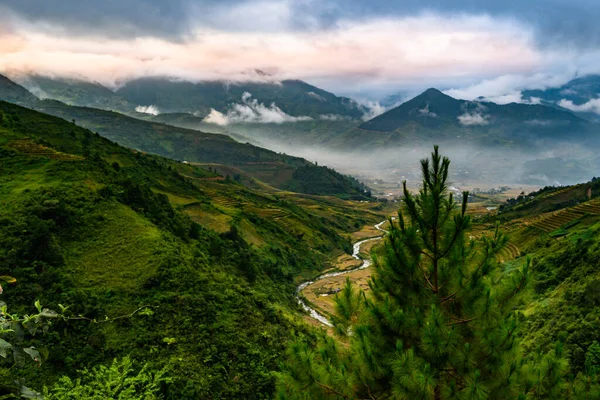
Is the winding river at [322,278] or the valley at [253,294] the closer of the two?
the valley at [253,294]

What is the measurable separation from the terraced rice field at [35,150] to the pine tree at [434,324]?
44467mm

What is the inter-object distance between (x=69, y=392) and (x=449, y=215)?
1769 centimetres

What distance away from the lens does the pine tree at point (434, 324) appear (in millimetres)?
8961

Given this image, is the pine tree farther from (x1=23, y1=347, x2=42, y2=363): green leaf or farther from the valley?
(x1=23, y1=347, x2=42, y2=363): green leaf

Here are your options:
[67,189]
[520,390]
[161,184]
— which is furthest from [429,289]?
[161,184]

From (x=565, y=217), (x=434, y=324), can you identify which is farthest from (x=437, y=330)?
(x=565, y=217)

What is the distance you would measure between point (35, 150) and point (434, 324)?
51164mm

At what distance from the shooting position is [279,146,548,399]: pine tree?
896cm

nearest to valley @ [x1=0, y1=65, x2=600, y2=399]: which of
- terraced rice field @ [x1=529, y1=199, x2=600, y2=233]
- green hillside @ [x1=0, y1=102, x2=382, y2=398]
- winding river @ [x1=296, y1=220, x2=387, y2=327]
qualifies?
green hillside @ [x1=0, y1=102, x2=382, y2=398]

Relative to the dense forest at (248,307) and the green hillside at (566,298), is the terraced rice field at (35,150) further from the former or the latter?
the green hillside at (566,298)

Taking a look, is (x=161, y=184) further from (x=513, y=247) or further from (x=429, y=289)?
(x=429, y=289)

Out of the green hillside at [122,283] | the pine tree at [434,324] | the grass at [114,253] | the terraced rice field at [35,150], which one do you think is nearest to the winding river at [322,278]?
the green hillside at [122,283]

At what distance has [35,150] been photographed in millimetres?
46188

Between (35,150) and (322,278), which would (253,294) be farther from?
(322,278)
